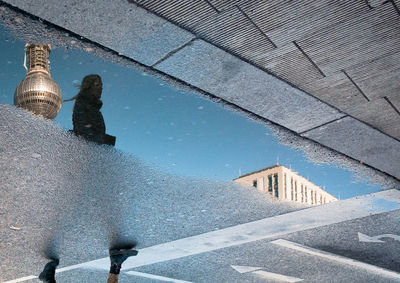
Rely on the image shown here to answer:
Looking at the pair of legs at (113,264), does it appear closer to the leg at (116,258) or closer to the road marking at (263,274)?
the leg at (116,258)

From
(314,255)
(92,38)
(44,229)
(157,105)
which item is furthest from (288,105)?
(314,255)

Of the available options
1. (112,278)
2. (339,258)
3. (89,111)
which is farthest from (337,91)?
(339,258)

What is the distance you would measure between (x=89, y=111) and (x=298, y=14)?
5.14ft

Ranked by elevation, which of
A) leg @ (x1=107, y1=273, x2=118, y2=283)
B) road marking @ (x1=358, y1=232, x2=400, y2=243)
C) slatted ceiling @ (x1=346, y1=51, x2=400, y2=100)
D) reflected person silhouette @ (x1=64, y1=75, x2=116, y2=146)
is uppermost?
slatted ceiling @ (x1=346, y1=51, x2=400, y2=100)

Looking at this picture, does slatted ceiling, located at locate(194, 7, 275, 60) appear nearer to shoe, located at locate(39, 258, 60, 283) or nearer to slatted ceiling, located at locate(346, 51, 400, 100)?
slatted ceiling, located at locate(346, 51, 400, 100)

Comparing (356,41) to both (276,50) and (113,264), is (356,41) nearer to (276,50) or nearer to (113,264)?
(276,50)

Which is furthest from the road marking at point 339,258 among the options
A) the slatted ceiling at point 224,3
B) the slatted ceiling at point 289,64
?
the slatted ceiling at point 224,3

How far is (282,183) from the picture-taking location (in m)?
4.45

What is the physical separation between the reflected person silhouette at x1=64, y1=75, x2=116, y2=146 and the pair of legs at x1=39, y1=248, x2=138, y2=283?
2653 millimetres

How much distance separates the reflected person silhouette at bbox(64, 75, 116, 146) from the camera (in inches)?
123

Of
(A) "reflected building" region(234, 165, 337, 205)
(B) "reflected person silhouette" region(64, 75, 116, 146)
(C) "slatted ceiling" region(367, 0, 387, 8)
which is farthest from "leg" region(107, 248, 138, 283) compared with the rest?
(C) "slatted ceiling" region(367, 0, 387, 8)

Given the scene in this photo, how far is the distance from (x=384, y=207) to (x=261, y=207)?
1.43 metres

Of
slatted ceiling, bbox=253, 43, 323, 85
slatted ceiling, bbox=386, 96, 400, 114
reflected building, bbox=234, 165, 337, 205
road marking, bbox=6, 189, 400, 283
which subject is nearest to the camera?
slatted ceiling, bbox=253, 43, 323, 85

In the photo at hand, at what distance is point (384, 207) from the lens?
5.10 metres
